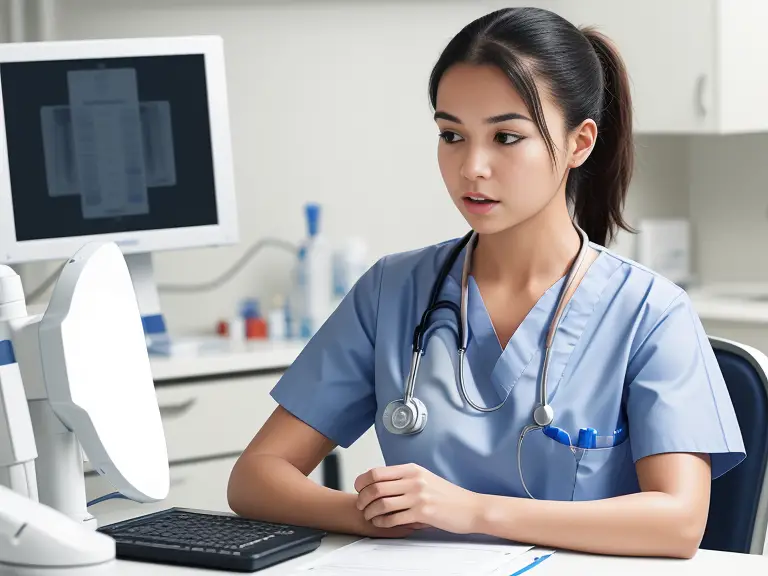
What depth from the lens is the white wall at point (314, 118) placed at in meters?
3.11

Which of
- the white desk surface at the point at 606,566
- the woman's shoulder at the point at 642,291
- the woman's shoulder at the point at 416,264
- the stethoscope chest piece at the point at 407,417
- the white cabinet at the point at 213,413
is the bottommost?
the white cabinet at the point at 213,413

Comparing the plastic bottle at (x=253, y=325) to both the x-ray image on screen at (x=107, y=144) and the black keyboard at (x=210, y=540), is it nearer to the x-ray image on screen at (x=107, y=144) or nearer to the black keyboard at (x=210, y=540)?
the x-ray image on screen at (x=107, y=144)

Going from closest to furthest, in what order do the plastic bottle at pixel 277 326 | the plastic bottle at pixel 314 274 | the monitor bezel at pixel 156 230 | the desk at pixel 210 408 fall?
the monitor bezel at pixel 156 230 → the desk at pixel 210 408 → the plastic bottle at pixel 277 326 → the plastic bottle at pixel 314 274

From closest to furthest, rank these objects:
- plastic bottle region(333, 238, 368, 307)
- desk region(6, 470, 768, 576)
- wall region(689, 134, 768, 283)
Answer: desk region(6, 470, 768, 576) → plastic bottle region(333, 238, 368, 307) → wall region(689, 134, 768, 283)

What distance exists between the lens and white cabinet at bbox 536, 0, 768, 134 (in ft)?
10.5

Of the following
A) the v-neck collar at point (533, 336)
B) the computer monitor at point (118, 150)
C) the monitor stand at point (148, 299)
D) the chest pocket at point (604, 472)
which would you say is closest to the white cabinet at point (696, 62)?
the computer monitor at point (118, 150)

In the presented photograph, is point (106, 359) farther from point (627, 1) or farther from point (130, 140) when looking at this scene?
point (627, 1)

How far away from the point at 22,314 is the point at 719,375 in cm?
80

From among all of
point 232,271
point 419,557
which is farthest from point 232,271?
point 419,557

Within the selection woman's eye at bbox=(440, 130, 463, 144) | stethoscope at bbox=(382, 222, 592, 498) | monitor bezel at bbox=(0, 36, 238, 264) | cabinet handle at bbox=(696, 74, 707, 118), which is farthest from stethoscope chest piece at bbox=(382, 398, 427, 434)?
cabinet handle at bbox=(696, 74, 707, 118)

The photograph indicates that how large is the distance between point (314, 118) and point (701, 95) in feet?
3.22

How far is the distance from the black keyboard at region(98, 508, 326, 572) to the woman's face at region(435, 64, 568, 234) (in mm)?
430

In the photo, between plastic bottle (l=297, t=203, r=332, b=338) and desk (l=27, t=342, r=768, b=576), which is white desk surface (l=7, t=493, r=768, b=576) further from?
plastic bottle (l=297, t=203, r=332, b=338)

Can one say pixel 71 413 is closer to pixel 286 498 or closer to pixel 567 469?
pixel 286 498
